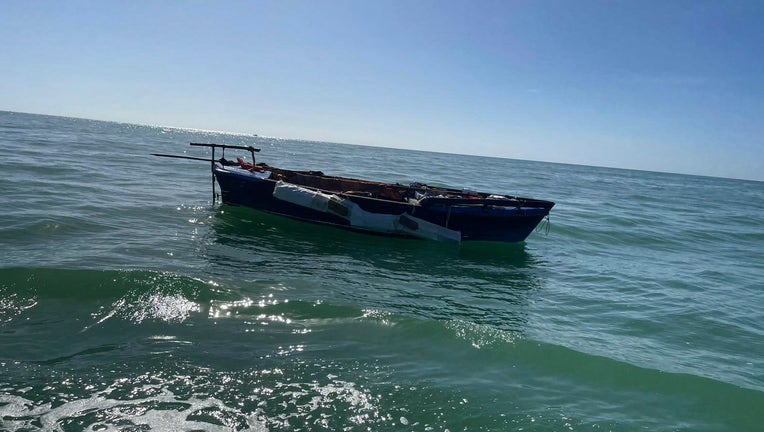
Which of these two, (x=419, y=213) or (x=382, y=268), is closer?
(x=382, y=268)

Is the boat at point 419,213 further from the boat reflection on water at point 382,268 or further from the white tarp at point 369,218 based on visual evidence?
the boat reflection on water at point 382,268

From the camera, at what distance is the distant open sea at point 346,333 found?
4.91 metres

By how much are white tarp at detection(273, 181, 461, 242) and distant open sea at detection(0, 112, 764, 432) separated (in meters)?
0.38

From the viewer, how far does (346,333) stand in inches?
267

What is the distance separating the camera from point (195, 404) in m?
4.75

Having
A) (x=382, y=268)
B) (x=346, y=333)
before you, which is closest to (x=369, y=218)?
(x=382, y=268)

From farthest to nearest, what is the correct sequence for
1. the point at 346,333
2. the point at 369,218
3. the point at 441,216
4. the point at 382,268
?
the point at 369,218
the point at 441,216
the point at 382,268
the point at 346,333

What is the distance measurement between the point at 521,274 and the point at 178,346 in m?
8.20

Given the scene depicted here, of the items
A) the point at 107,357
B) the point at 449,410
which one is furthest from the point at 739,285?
A: the point at 107,357

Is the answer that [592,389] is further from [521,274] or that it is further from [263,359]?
[521,274]

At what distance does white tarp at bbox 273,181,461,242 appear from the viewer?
13.3 meters

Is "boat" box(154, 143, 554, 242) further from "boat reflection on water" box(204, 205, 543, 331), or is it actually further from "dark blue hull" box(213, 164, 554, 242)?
"boat reflection on water" box(204, 205, 543, 331)

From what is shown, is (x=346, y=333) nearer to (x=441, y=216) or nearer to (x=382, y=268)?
(x=382, y=268)

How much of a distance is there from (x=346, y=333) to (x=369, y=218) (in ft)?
22.8
